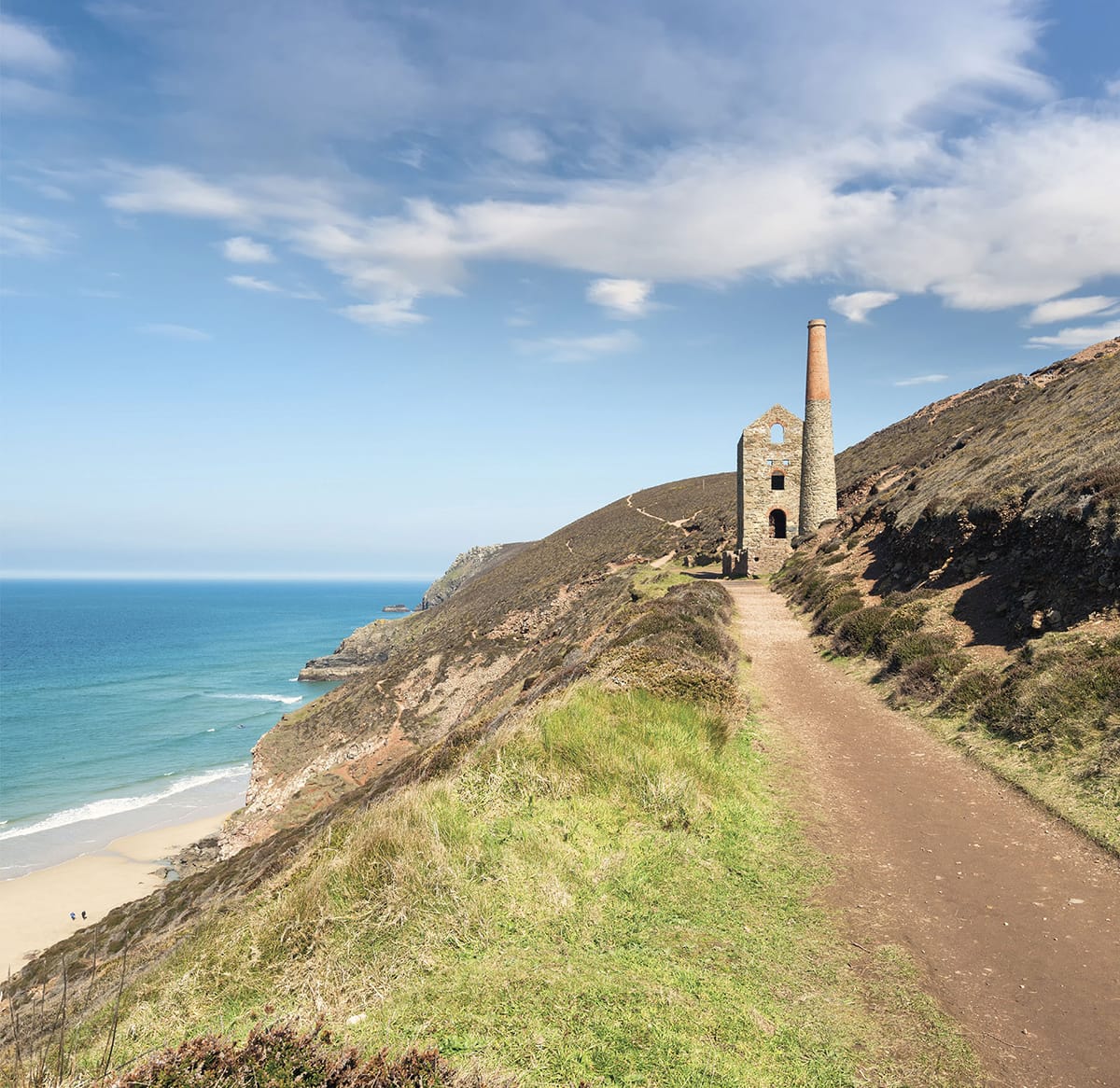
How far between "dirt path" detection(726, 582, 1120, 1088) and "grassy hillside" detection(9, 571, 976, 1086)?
0.38 m

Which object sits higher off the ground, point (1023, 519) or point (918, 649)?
point (1023, 519)

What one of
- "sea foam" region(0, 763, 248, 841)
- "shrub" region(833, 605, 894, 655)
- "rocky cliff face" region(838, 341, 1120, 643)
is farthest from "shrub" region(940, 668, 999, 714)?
"sea foam" region(0, 763, 248, 841)

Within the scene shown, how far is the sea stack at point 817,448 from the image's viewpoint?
34.8 meters

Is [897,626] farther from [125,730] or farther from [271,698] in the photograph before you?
[271,698]

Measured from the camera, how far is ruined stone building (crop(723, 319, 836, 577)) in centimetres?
3522

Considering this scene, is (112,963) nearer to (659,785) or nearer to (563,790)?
(563,790)

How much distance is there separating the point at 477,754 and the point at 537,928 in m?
3.63

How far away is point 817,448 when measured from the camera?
35062mm

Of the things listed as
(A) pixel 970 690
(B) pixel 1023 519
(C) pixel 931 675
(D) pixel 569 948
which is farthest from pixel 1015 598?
(D) pixel 569 948

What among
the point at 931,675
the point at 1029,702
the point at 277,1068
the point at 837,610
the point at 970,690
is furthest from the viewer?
the point at 837,610

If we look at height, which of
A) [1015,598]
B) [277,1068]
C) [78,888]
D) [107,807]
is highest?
[1015,598]

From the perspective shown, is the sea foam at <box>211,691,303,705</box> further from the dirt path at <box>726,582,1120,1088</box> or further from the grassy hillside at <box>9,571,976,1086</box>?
the dirt path at <box>726,582,1120,1088</box>

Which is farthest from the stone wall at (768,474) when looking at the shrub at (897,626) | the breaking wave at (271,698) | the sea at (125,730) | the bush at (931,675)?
the breaking wave at (271,698)

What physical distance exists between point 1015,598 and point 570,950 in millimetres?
12691
